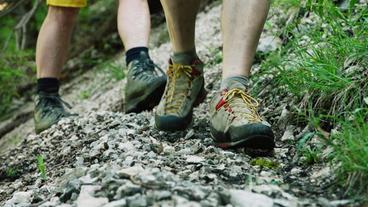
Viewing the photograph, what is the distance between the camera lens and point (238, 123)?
268cm

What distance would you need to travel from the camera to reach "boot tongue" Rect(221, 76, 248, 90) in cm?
283

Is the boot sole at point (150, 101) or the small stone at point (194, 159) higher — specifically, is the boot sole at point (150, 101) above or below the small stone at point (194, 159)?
below

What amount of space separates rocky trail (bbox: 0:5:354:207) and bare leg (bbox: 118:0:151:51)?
0.57 metres

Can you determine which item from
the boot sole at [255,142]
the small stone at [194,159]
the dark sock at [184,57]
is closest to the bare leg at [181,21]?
the dark sock at [184,57]

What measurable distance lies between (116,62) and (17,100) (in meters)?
1.30

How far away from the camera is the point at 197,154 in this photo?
2721 millimetres

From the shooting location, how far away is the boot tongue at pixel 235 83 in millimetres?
2830

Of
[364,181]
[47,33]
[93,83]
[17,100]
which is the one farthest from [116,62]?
[364,181]

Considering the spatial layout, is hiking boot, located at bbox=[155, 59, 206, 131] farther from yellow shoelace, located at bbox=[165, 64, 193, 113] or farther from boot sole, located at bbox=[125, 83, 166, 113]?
boot sole, located at bbox=[125, 83, 166, 113]

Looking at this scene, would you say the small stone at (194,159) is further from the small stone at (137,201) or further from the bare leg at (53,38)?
the bare leg at (53,38)

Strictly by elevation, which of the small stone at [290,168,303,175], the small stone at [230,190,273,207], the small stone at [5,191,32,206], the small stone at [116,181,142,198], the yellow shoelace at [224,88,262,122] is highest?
the yellow shoelace at [224,88,262,122]

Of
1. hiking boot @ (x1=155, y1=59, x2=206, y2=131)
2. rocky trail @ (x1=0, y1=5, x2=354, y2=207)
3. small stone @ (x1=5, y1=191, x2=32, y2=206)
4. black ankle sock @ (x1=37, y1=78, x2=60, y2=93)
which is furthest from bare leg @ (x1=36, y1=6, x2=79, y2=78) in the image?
small stone @ (x1=5, y1=191, x2=32, y2=206)

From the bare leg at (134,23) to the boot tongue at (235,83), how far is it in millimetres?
1481

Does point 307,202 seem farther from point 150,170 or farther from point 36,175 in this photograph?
point 36,175
